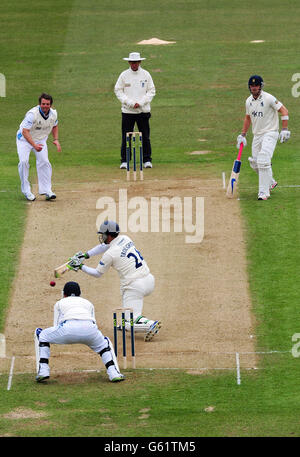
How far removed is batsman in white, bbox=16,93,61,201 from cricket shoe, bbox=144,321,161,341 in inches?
261

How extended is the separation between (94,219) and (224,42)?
58.4 ft

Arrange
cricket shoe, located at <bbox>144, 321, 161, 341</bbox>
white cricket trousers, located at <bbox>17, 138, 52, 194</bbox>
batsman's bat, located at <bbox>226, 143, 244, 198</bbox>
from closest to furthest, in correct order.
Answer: cricket shoe, located at <bbox>144, 321, 161, 341</bbox>
batsman's bat, located at <bbox>226, 143, 244, 198</bbox>
white cricket trousers, located at <bbox>17, 138, 52, 194</bbox>

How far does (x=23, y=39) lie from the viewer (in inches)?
Result: 1569

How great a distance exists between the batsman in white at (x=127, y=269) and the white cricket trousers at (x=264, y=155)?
5747 mm

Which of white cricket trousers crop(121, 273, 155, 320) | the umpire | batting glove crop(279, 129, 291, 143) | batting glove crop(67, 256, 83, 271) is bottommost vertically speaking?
white cricket trousers crop(121, 273, 155, 320)

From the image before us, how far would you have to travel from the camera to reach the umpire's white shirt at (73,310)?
15922 millimetres

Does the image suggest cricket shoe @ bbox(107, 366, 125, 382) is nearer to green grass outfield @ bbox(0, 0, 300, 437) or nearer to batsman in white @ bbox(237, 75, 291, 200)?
green grass outfield @ bbox(0, 0, 300, 437)

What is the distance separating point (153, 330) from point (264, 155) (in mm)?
6533

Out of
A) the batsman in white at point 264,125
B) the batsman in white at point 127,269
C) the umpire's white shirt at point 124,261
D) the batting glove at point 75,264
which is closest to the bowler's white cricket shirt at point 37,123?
the batsman in white at point 264,125

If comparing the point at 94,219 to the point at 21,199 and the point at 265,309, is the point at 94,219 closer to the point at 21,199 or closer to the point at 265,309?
the point at 21,199

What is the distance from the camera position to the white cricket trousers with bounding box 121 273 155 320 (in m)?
17.7

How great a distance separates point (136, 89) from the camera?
81.7 feet

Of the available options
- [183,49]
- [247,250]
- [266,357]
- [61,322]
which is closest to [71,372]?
[61,322]

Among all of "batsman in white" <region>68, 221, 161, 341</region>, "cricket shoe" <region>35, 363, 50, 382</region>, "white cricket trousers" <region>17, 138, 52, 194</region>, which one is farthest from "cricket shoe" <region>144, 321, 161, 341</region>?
"white cricket trousers" <region>17, 138, 52, 194</region>
